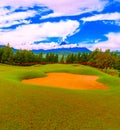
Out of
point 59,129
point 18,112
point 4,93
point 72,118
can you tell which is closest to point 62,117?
point 72,118

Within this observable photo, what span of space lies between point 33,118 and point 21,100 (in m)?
3.54

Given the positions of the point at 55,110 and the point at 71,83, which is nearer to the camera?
the point at 55,110

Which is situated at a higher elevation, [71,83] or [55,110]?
[71,83]

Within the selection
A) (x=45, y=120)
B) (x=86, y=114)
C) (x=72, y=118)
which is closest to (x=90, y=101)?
(x=86, y=114)

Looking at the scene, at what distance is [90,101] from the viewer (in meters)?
22.6

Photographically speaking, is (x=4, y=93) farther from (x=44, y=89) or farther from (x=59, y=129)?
(x=59, y=129)

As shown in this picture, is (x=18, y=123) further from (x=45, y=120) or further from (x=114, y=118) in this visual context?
(x=114, y=118)

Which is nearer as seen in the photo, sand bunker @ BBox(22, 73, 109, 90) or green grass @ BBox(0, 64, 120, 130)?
green grass @ BBox(0, 64, 120, 130)

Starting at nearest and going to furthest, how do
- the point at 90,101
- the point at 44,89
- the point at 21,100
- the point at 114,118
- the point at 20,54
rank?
the point at 114,118, the point at 21,100, the point at 90,101, the point at 44,89, the point at 20,54

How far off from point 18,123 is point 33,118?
1226 mm

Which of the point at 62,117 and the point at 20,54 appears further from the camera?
the point at 20,54

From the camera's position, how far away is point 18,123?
16.5 m

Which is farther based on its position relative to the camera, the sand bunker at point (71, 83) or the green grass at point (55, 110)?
the sand bunker at point (71, 83)

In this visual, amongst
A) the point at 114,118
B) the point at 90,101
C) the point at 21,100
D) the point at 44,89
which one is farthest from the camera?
the point at 44,89
